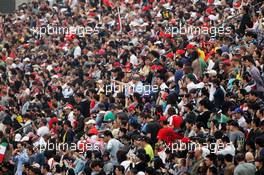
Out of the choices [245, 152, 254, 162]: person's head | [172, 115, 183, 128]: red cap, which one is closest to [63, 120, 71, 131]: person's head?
[172, 115, 183, 128]: red cap

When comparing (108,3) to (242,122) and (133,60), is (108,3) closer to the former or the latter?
(133,60)

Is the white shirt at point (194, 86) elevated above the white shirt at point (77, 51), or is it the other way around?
the white shirt at point (194, 86)

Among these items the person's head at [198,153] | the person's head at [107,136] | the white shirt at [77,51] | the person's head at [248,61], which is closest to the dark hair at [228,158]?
the person's head at [198,153]

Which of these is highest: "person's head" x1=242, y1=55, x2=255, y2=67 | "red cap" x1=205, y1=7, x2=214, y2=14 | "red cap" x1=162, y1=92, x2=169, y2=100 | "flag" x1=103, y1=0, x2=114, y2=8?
"person's head" x1=242, y1=55, x2=255, y2=67

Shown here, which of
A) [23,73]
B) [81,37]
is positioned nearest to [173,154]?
[23,73]

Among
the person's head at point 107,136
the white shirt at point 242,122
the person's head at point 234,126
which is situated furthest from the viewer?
the person's head at point 107,136

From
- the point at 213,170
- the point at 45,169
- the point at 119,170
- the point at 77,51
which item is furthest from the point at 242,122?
the point at 77,51

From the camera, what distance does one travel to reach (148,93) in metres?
22.0

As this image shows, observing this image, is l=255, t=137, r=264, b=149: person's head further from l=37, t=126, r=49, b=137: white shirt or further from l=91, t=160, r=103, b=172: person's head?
l=37, t=126, r=49, b=137: white shirt

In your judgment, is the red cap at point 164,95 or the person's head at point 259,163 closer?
the person's head at point 259,163

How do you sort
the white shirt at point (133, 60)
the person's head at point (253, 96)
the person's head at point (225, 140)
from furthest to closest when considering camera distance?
the white shirt at point (133, 60)
the person's head at point (253, 96)
the person's head at point (225, 140)

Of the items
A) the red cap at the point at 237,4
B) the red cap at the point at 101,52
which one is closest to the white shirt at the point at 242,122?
the red cap at the point at 101,52

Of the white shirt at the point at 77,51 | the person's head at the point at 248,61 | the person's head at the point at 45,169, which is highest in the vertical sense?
the person's head at the point at 248,61

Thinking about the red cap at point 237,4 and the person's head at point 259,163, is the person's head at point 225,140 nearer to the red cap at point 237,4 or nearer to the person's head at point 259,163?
the person's head at point 259,163
